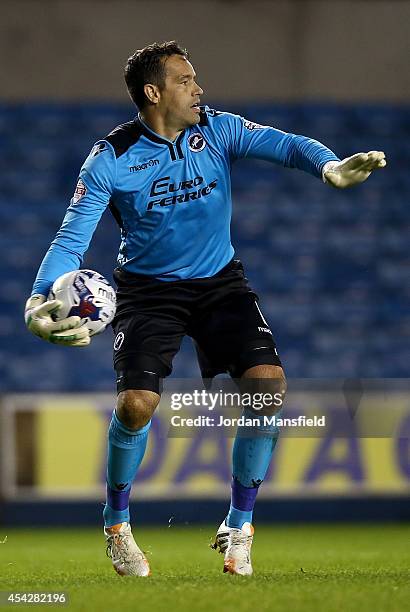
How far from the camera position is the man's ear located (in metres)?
4.79

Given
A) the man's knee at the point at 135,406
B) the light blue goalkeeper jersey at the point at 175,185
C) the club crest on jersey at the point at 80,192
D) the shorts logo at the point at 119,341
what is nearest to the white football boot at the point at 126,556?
the man's knee at the point at 135,406

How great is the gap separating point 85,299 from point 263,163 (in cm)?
728

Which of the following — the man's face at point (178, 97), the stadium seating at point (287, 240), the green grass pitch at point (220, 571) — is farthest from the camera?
the stadium seating at point (287, 240)

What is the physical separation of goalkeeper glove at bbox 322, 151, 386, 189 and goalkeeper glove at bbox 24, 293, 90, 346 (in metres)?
0.99

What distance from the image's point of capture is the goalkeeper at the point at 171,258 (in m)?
4.54

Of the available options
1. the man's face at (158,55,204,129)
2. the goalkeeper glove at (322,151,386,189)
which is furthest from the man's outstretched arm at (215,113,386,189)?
the man's face at (158,55,204,129)

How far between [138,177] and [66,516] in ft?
14.9

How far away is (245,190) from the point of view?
1120cm

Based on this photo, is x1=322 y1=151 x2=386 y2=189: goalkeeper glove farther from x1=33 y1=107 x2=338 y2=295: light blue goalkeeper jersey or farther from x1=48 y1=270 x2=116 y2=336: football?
x1=48 y1=270 x2=116 y2=336: football

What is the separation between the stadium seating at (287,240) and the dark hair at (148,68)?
572 centimetres

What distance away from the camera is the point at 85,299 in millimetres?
4242

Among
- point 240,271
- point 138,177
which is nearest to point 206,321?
point 240,271

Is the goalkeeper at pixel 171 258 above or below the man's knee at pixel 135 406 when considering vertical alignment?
above

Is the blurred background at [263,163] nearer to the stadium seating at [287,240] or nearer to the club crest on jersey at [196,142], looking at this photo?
the stadium seating at [287,240]
